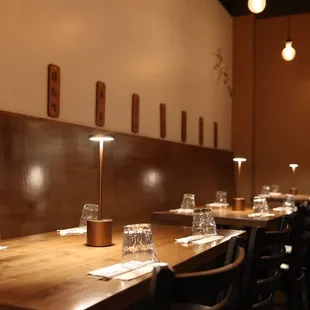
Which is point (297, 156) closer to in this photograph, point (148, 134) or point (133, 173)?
point (148, 134)

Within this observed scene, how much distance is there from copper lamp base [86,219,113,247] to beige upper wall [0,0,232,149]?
44.7 inches

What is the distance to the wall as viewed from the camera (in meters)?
6.98

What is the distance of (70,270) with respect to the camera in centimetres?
155

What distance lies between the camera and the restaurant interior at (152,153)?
155cm

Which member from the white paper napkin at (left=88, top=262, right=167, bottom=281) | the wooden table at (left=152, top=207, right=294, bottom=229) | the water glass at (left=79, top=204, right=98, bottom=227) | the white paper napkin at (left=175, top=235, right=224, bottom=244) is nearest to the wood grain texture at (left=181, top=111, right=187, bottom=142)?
the wooden table at (left=152, top=207, right=294, bottom=229)

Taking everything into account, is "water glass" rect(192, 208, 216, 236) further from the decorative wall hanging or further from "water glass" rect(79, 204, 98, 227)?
the decorative wall hanging

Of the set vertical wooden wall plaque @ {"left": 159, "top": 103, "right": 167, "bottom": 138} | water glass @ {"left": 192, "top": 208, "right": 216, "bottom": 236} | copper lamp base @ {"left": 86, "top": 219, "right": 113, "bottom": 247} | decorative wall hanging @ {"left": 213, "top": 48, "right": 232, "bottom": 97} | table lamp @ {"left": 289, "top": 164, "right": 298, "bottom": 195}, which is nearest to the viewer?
copper lamp base @ {"left": 86, "top": 219, "right": 113, "bottom": 247}

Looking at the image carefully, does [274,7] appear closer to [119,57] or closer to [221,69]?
[221,69]

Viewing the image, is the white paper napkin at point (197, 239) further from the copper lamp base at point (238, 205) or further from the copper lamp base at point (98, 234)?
the copper lamp base at point (238, 205)

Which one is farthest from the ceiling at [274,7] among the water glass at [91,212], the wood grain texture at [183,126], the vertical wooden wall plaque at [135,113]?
the water glass at [91,212]

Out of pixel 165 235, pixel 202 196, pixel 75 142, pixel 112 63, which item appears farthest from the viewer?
pixel 202 196

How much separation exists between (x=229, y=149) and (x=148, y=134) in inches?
112

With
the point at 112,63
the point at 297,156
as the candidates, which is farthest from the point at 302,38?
the point at 112,63

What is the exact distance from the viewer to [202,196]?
5.70m
